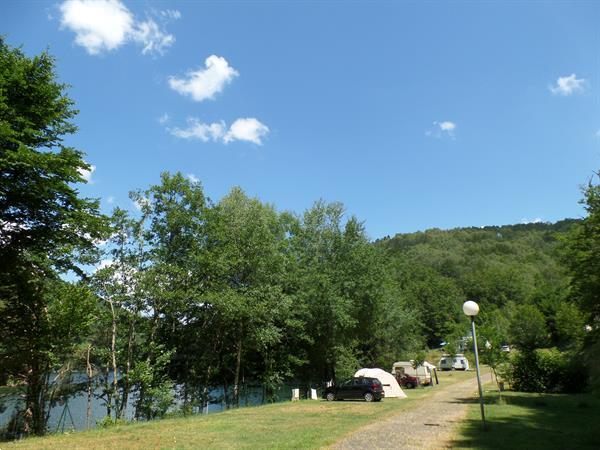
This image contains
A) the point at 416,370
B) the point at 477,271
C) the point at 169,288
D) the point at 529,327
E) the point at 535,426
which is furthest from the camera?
the point at 477,271

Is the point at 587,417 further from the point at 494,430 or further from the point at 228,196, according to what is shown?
the point at 228,196

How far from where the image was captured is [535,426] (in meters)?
14.1

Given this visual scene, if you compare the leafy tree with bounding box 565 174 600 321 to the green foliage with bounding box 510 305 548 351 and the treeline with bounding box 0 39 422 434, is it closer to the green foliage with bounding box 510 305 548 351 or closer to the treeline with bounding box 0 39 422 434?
the treeline with bounding box 0 39 422 434

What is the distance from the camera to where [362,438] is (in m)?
12.0

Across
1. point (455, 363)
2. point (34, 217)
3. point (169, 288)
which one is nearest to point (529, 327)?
point (455, 363)

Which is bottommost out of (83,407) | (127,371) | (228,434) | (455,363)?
(455,363)

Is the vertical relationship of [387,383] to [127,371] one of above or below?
below

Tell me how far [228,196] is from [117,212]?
910 cm

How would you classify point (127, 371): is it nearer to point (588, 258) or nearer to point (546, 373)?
point (588, 258)

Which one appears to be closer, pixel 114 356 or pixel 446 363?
pixel 114 356

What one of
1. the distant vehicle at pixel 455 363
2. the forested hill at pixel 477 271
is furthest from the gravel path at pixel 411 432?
the forested hill at pixel 477 271

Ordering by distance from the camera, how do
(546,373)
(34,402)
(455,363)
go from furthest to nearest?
(455,363) < (546,373) < (34,402)

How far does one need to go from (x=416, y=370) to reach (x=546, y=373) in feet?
46.7

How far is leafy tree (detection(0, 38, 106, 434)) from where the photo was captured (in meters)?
14.4
